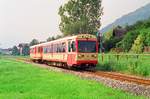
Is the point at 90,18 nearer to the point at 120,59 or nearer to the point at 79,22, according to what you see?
the point at 79,22

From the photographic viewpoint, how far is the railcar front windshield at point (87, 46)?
36.8m

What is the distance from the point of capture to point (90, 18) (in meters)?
86.9

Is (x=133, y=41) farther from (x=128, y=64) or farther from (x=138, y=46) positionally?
(x=128, y=64)

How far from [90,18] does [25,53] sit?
67.6m

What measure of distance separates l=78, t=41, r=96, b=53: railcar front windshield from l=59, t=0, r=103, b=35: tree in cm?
4551

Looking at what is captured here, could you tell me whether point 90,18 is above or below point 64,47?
above

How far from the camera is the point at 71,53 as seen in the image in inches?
1479

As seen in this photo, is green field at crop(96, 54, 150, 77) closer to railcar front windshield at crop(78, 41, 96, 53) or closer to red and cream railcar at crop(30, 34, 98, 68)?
red and cream railcar at crop(30, 34, 98, 68)

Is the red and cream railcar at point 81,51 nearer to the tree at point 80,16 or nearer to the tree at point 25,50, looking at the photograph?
the tree at point 80,16

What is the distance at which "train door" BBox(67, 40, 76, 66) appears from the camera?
3703 centimetres

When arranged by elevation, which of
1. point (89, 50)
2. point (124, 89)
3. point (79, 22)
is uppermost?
point (79, 22)

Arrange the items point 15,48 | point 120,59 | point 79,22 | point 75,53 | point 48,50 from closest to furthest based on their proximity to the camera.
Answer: point 75,53, point 120,59, point 48,50, point 79,22, point 15,48

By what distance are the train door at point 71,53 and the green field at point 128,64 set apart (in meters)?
3.19

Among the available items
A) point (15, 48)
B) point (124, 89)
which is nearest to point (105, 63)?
point (124, 89)
